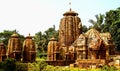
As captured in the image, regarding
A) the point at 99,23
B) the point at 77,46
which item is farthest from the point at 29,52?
the point at 99,23

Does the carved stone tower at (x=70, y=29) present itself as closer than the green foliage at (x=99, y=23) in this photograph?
Yes

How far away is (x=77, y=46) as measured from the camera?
118 ft

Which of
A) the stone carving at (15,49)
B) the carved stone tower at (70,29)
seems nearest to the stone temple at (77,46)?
the carved stone tower at (70,29)

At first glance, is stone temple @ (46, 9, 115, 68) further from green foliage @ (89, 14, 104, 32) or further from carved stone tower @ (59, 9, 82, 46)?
green foliage @ (89, 14, 104, 32)

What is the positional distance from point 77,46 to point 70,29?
5.59 m

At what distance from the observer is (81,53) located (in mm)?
35312

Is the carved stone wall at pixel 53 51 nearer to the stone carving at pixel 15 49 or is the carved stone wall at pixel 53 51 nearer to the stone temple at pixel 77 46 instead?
the stone temple at pixel 77 46

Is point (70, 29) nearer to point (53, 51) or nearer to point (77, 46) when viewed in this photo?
point (77, 46)

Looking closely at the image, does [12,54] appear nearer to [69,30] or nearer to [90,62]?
[90,62]

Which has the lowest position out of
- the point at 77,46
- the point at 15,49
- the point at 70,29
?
the point at 15,49

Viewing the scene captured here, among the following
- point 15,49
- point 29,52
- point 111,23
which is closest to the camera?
point 15,49

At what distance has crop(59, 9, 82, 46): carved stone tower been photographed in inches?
1612

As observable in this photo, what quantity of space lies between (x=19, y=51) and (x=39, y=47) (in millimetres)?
30370

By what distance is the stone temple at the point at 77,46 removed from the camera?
29547mm
